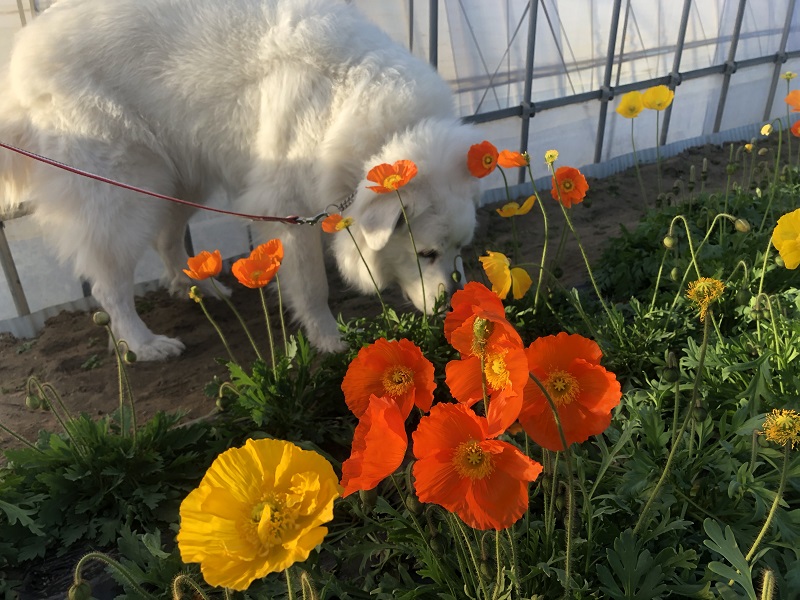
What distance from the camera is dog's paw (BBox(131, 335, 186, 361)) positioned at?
10.8 ft

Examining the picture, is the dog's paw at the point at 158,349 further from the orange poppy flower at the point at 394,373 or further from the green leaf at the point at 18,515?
the orange poppy flower at the point at 394,373

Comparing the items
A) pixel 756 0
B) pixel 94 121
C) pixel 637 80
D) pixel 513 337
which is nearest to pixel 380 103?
pixel 94 121

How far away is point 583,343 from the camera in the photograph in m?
0.94

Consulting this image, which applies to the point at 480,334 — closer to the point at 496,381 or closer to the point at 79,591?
the point at 496,381

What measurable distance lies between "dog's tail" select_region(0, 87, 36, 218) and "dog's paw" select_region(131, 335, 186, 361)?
1071 millimetres

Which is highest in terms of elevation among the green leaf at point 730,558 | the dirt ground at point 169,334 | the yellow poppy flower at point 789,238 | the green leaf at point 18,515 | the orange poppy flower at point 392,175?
the yellow poppy flower at point 789,238

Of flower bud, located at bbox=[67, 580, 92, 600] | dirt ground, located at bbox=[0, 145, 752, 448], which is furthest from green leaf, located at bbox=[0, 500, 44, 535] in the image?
flower bud, located at bbox=[67, 580, 92, 600]

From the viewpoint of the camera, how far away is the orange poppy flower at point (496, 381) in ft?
2.60

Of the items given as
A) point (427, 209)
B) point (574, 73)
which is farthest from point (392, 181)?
point (574, 73)

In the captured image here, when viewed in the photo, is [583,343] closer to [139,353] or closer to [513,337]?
[513,337]

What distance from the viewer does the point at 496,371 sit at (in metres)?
0.92

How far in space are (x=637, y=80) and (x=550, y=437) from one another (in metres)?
6.55

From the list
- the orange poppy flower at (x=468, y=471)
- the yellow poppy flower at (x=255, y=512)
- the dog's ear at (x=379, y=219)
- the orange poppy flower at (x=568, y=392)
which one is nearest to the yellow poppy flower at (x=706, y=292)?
the orange poppy flower at (x=568, y=392)

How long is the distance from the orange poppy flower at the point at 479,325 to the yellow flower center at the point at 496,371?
2cm
